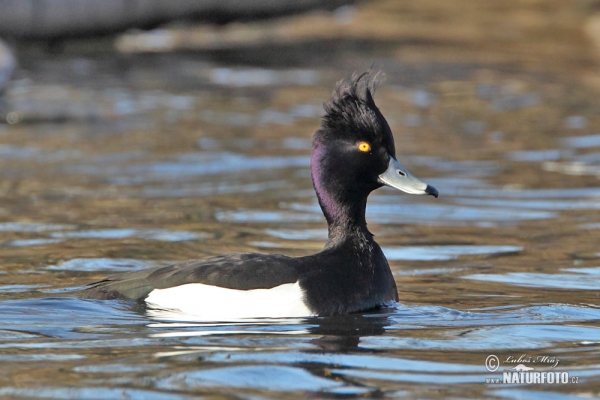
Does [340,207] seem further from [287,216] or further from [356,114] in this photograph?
[287,216]

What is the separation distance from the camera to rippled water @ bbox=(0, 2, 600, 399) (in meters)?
5.54

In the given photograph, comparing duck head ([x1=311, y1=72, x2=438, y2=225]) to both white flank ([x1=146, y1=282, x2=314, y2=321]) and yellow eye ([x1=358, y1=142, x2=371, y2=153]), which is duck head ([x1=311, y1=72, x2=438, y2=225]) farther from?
white flank ([x1=146, y1=282, x2=314, y2=321])

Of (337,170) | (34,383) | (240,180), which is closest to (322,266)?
(337,170)

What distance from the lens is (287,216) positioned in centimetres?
1054

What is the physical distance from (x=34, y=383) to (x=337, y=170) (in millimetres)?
2509

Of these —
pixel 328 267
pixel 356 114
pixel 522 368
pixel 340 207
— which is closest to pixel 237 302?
pixel 328 267

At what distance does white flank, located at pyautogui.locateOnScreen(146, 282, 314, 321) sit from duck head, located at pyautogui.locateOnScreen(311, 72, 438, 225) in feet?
2.78

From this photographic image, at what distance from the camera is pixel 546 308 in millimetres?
7074

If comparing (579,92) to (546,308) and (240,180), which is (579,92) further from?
(546,308)

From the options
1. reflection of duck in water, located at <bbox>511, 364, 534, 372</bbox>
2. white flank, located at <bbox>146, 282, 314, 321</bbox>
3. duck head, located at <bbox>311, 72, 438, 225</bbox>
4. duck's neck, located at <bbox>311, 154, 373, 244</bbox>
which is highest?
duck head, located at <bbox>311, 72, 438, 225</bbox>

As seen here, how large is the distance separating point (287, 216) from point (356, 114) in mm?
3790

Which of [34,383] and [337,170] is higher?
[337,170]

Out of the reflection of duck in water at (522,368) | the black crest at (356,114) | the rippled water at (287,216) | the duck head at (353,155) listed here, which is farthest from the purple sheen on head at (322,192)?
the reflection of duck in water at (522,368)

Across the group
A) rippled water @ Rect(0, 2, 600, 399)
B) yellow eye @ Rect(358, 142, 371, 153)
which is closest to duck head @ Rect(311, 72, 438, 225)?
yellow eye @ Rect(358, 142, 371, 153)
